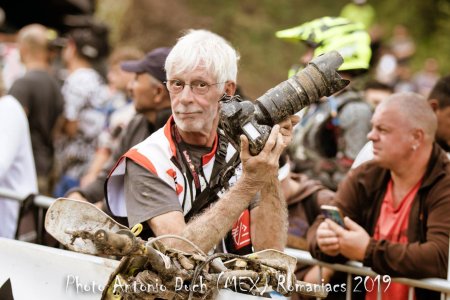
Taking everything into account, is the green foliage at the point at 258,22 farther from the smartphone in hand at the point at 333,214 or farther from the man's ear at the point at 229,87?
the man's ear at the point at 229,87

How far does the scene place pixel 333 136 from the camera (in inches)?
253

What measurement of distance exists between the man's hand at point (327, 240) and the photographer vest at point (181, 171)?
705 mm

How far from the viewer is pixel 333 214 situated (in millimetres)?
4566

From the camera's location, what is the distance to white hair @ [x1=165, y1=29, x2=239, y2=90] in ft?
12.6

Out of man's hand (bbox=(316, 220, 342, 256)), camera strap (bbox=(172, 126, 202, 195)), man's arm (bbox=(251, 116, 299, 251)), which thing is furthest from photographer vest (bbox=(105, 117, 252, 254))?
man's hand (bbox=(316, 220, 342, 256))

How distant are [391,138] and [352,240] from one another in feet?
2.12

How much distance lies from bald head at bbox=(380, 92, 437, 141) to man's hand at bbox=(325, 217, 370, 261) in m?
0.65

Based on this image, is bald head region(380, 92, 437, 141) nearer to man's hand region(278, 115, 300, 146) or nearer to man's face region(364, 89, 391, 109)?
man's hand region(278, 115, 300, 146)

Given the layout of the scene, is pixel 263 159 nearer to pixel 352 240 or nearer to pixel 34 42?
pixel 352 240

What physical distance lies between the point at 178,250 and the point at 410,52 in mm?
12792

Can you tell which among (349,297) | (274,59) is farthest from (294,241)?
(274,59)

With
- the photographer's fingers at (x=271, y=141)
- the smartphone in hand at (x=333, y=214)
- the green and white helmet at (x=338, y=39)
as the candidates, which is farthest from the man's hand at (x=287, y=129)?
the green and white helmet at (x=338, y=39)

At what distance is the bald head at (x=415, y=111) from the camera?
472 cm

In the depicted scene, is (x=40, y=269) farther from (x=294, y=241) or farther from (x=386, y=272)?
(x=294, y=241)
